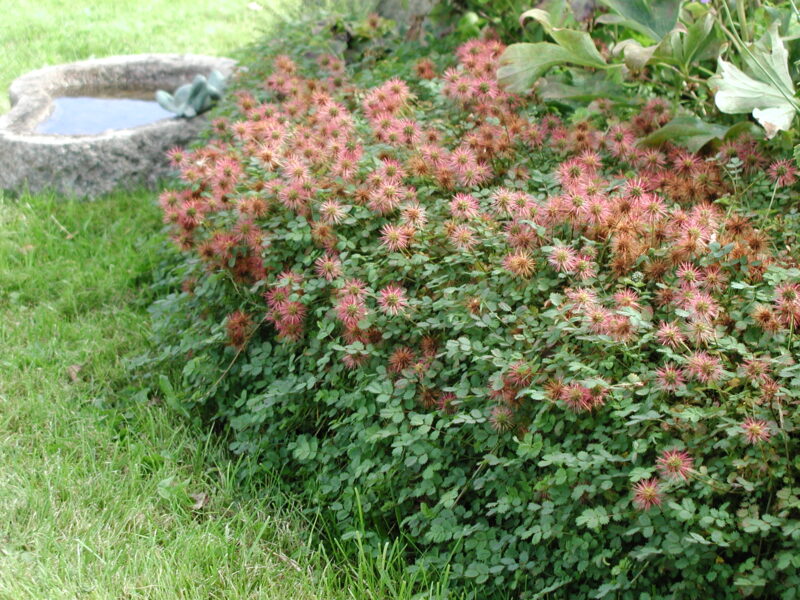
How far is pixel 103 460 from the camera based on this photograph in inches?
121

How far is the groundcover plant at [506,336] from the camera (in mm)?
2209

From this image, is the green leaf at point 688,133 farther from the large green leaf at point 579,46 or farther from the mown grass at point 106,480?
the mown grass at point 106,480

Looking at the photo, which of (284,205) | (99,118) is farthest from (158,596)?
(99,118)

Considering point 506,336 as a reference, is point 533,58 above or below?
above

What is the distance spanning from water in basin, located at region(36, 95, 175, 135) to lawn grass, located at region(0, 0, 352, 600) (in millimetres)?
799

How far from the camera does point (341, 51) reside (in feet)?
16.4

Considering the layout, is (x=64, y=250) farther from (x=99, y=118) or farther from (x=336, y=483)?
(x=336, y=483)

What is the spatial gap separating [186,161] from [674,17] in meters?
2.07

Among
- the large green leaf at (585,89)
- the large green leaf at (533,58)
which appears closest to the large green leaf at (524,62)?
the large green leaf at (533,58)

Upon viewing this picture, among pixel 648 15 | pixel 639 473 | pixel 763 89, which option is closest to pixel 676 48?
pixel 648 15

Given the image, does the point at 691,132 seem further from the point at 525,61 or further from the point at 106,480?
the point at 106,480

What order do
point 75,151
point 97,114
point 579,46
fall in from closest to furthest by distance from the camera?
1. point 579,46
2. point 75,151
3. point 97,114

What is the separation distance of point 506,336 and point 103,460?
4.84ft

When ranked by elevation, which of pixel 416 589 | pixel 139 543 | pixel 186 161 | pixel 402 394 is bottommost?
pixel 416 589
